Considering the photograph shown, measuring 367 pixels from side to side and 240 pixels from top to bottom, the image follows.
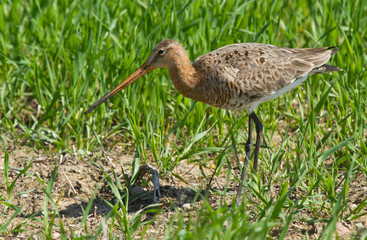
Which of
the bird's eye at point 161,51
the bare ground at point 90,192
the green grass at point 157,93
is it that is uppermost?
the bird's eye at point 161,51

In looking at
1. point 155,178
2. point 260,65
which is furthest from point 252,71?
point 155,178

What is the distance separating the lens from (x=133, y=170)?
15.6 ft

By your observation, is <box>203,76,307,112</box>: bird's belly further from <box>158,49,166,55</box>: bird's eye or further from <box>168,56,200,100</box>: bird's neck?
<box>158,49,166,55</box>: bird's eye

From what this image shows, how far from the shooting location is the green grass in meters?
5.00

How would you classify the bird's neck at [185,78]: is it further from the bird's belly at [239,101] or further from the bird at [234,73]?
the bird's belly at [239,101]

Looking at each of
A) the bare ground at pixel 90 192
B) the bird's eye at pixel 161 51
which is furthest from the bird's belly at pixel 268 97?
the bird's eye at pixel 161 51

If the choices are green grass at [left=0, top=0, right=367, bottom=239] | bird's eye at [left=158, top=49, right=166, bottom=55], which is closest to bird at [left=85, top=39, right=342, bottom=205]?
bird's eye at [left=158, top=49, right=166, bottom=55]

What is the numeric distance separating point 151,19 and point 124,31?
47cm

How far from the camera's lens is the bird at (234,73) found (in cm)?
488

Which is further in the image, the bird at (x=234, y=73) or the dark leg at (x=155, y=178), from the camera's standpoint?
the bird at (x=234, y=73)

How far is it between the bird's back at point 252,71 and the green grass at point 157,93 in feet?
0.83

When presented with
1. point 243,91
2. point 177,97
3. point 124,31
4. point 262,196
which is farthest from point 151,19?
point 262,196

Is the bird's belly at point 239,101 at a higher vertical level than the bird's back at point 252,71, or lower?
lower

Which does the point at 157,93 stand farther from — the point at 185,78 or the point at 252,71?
the point at 252,71
